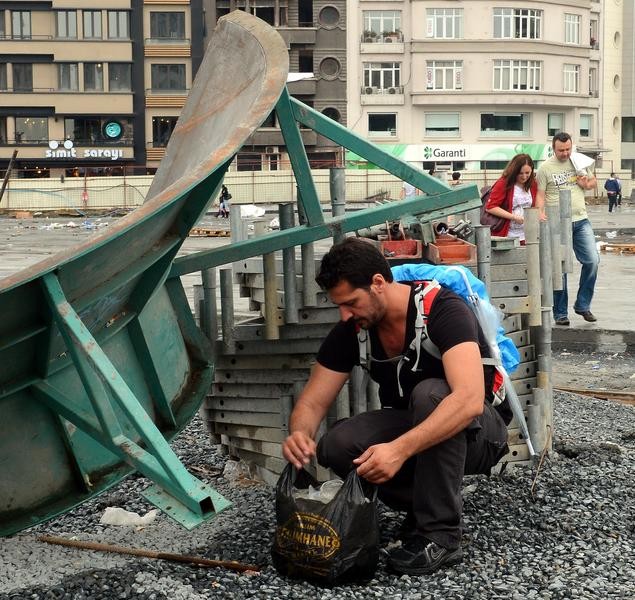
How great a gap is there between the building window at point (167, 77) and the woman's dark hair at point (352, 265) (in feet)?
238

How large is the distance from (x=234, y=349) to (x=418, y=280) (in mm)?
1394

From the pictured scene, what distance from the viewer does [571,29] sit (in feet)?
267

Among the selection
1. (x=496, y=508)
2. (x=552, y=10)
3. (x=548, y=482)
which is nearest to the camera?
(x=496, y=508)

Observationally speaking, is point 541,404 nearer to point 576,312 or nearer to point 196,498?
point 196,498

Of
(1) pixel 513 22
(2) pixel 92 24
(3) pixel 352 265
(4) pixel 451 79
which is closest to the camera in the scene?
(3) pixel 352 265

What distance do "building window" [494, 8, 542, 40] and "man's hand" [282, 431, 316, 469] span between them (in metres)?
75.2

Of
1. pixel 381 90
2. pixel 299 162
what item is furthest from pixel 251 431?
pixel 381 90

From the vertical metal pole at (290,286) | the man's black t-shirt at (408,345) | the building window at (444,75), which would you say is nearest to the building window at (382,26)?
the building window at (444,75)

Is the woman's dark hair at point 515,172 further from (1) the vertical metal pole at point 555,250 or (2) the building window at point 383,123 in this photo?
(2) the building window at point 383,123

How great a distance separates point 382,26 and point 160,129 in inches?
621

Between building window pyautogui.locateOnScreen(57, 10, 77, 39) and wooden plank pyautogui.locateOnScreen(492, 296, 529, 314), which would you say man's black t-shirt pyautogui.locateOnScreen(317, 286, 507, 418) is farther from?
building window pyautogui.locateOnScreen(57, 10, 77, 39)

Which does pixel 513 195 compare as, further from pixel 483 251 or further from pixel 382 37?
pixel 382 37

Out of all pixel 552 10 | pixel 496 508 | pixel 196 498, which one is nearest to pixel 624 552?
pixel 496 508

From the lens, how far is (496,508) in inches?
225
